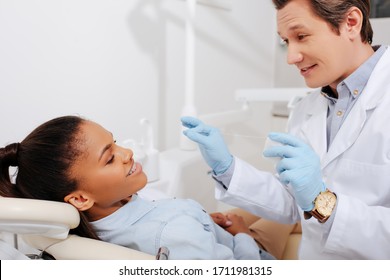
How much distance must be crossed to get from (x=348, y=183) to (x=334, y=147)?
0.32ft

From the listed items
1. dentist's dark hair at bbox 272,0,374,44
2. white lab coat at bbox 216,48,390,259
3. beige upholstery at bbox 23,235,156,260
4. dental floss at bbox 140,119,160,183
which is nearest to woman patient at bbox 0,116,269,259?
beige upholstery at bbox 23,235,156,260

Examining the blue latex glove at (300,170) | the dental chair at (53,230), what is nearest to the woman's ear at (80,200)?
the dental chair at (53,230)

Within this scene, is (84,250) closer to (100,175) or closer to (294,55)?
(100,175)

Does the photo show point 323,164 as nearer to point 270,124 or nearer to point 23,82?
point 23,82

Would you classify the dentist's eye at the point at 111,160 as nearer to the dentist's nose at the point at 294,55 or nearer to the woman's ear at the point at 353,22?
the dentist's nose at the point at 294,55

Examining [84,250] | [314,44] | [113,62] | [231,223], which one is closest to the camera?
[84,250]

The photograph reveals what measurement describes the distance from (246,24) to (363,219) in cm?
161

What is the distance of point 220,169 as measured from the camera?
1.01 metres

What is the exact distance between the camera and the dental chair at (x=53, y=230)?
58 centimetres

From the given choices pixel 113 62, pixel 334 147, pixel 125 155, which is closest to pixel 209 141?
pixel 125 155

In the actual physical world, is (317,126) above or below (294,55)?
below

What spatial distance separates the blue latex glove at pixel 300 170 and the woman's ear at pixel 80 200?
440 millimetres

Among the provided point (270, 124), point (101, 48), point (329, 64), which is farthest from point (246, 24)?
point (329, 64)

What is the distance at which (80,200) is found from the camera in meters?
0.84
